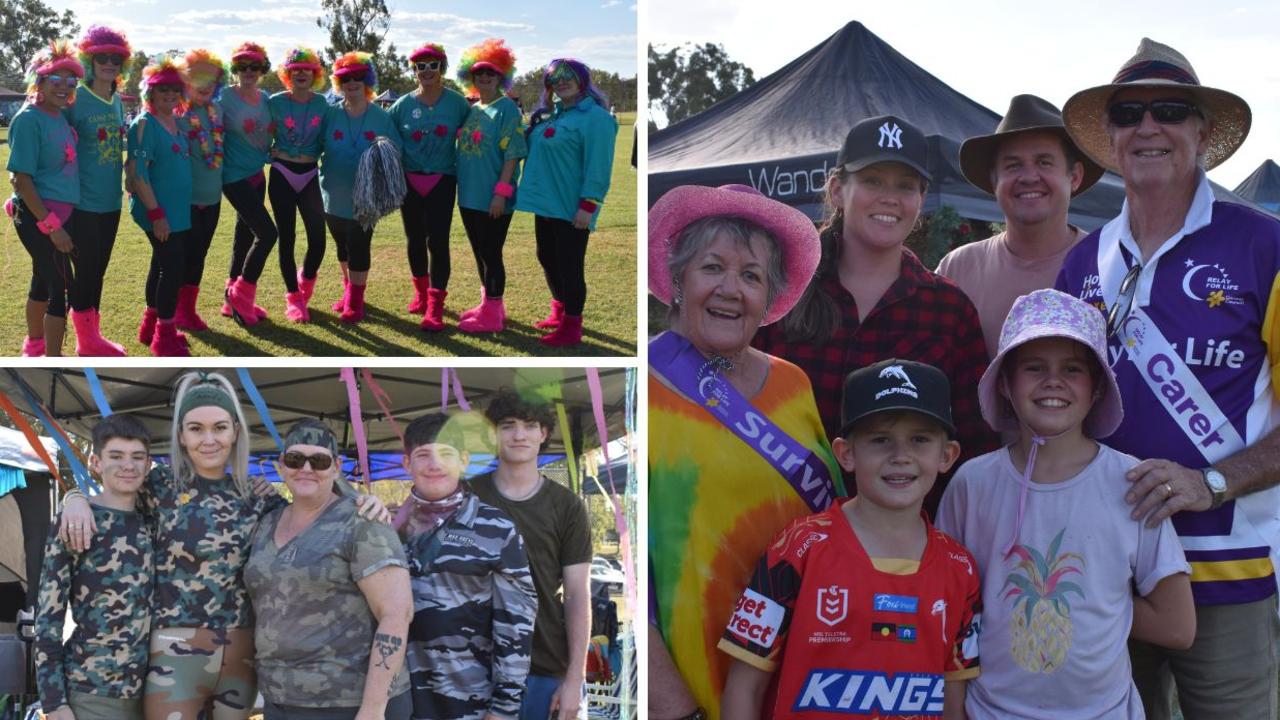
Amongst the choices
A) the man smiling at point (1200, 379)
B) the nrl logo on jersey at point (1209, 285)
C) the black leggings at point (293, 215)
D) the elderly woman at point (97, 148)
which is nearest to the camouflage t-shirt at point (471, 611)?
the man smiling at point (1200, 379)

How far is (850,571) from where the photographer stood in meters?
2.16

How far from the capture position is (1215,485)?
2.29 meters

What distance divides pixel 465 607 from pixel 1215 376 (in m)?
1.85

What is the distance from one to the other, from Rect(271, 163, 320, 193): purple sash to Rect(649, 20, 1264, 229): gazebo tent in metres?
3.05

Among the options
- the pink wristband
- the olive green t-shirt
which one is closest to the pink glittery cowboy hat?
the olive green t-shirt

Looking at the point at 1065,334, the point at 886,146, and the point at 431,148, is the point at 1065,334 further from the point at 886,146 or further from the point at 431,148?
the point at 431,148

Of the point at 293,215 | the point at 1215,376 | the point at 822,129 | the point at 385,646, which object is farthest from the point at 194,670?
the point at 822,129

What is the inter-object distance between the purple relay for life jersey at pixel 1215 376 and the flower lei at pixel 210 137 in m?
4.19

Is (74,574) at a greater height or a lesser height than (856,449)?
lesser

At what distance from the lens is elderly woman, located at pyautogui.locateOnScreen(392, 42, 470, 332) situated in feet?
17.3

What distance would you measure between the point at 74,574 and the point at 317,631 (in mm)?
636

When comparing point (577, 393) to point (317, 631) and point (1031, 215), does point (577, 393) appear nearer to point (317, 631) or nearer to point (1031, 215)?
point (317, 631)

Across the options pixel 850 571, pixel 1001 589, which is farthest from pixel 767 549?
pixel 1001 589

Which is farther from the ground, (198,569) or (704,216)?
(704,216)
